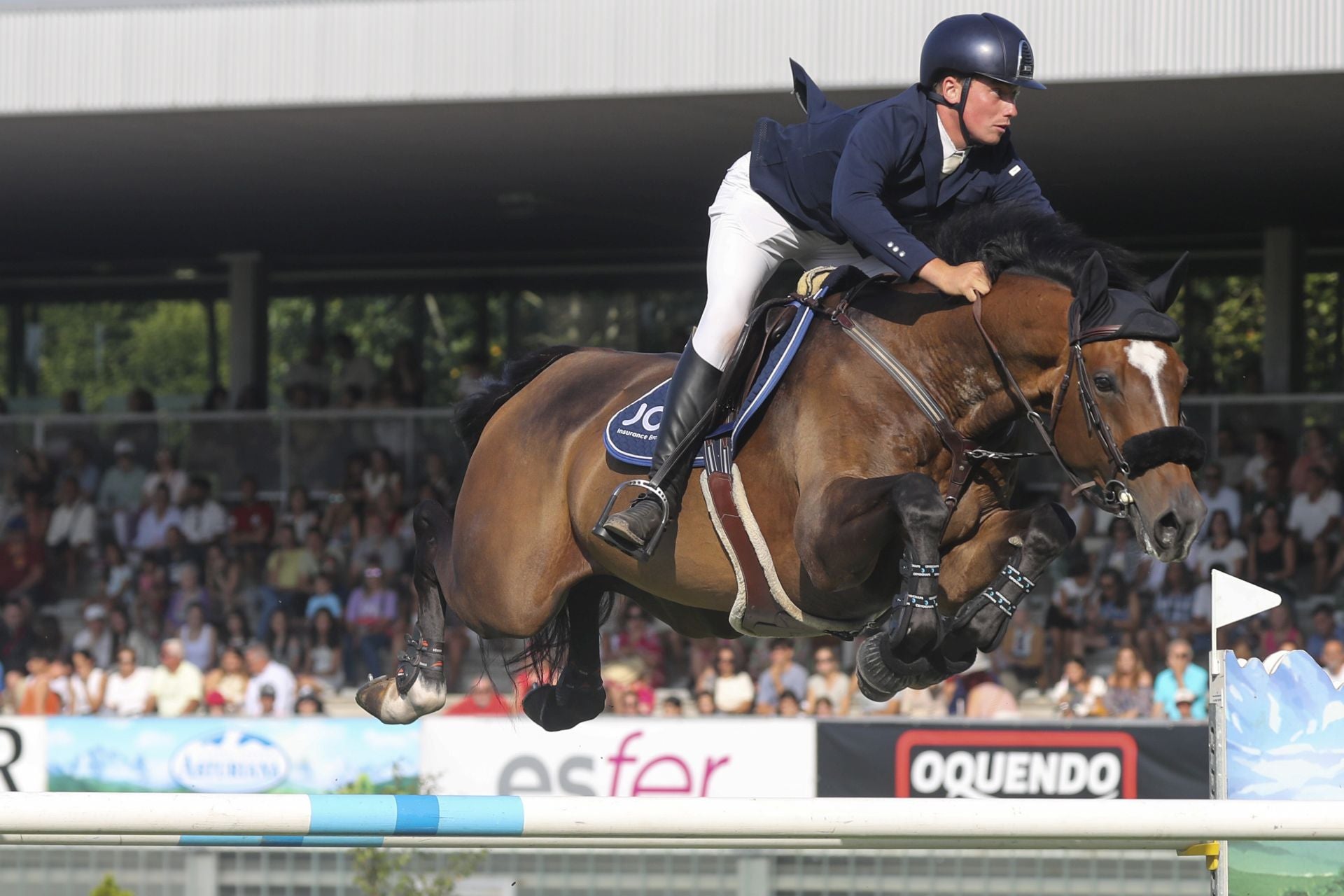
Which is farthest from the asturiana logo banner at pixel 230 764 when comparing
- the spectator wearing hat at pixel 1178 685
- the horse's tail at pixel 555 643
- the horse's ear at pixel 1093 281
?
the horse's ear at pixel 1093 281

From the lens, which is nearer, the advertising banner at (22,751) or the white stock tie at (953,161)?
the white stock tie at (953,161)

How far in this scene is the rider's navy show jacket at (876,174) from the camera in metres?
4.08

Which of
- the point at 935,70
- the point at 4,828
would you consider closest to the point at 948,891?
the point at 935,70

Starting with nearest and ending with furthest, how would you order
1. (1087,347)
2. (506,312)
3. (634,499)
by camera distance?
1. (1087,347)
2. (634,499)
3. (506,312)

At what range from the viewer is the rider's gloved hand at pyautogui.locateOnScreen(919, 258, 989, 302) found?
411 centimetres

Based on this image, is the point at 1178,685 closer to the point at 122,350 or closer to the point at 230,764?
the point at 230,764

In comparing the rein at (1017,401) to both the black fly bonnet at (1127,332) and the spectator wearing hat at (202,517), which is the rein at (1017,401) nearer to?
the black fly bonnet at (1127,332)

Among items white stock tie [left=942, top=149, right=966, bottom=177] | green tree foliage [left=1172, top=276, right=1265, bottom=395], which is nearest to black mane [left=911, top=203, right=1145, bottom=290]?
white stock tie [left=942, top=149, right=966, bottom=177]

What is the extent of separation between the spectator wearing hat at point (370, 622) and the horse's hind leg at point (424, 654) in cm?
584

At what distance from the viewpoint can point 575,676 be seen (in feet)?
16.7

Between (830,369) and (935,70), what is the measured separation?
31.8 inches

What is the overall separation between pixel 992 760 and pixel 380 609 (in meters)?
4.68

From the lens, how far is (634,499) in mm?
4457

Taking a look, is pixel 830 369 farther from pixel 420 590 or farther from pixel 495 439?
pixel 420 590
